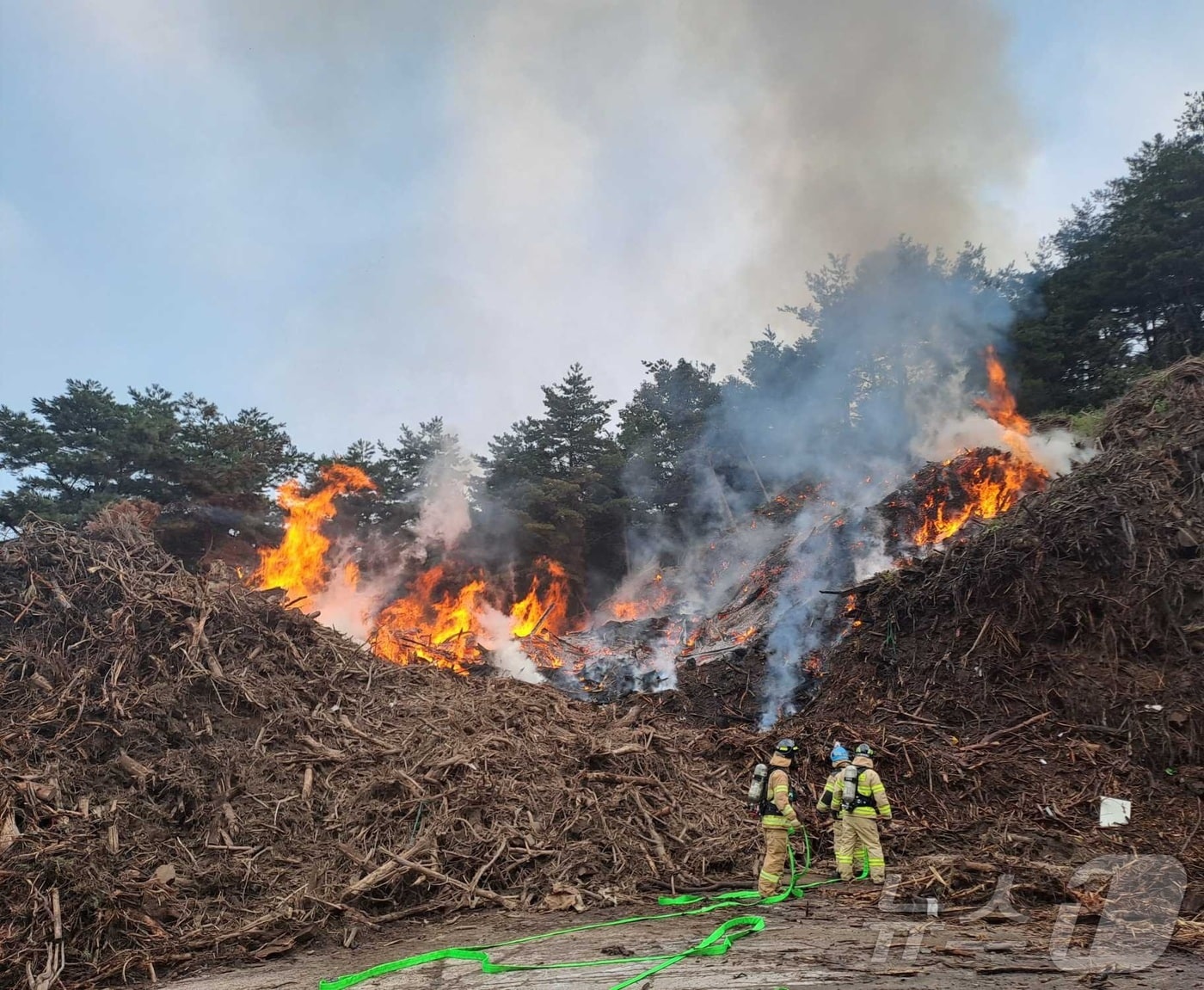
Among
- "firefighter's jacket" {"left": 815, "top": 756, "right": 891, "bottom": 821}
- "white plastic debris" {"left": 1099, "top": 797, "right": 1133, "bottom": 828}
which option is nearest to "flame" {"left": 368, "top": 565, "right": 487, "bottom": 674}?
"firefighter's jacket" {"left": 815, "top": 756, "right": 891, "bottom": 821}

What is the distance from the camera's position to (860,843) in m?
8.34

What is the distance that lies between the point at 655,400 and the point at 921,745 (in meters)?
29.2

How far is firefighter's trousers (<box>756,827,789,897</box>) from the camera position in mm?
7516

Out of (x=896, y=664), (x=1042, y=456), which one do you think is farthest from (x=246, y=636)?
(x=1042, y=456)

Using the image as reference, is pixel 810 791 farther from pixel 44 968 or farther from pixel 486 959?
pixel 44 968

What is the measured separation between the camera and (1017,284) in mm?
27672

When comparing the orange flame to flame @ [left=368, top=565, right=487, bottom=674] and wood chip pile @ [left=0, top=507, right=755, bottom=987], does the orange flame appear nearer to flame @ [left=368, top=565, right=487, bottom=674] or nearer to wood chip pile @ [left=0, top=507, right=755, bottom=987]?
flame @ [left=368, top=565, right=487, bottom=674]

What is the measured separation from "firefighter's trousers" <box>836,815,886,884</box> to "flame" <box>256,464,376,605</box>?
1607cm

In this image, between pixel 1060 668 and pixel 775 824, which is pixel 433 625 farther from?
pixel 1060 668

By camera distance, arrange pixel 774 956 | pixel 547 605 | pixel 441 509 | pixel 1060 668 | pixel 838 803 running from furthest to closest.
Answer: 1. pixel 441 509
2. pixel 547 605
3. pixel 1060 668
4. pixel 838 803
5. pixel 774 956

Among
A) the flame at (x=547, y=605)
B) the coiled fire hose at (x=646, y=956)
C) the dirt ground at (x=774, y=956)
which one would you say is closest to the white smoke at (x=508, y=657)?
the flame at (x=547, y=605)

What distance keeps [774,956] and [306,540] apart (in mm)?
22583

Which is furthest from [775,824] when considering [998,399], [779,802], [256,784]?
[998,399]

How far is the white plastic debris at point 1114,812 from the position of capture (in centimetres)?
877
